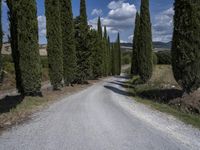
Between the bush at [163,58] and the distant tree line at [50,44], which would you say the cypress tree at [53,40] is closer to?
the distant tree line at [50,44]

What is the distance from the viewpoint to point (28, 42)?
64.7ft

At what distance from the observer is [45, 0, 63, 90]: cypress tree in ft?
86.7

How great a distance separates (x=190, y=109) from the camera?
56.3 feet

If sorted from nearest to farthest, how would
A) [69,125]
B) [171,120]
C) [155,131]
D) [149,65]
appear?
[155,131] → [69,125] → [171,120] → [149,65]

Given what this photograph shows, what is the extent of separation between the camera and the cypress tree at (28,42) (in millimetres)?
19477

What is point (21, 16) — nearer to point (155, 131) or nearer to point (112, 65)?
point (155, 131)

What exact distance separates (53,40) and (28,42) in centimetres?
694

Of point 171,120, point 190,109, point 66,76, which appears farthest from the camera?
point 66,76

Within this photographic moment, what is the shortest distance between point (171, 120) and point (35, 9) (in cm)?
1091

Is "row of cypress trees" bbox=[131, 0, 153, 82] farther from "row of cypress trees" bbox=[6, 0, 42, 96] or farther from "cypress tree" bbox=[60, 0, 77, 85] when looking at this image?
"row of cypress trees" bbox=[6, 0, 42, 96]

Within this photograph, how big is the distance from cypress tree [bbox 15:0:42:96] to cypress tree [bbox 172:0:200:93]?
8181mm

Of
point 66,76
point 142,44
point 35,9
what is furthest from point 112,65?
point 35,9

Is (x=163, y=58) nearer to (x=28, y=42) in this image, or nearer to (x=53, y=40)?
(x=53, y=40)

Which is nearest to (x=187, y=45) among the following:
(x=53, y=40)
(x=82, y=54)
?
(x=53, y=40)
